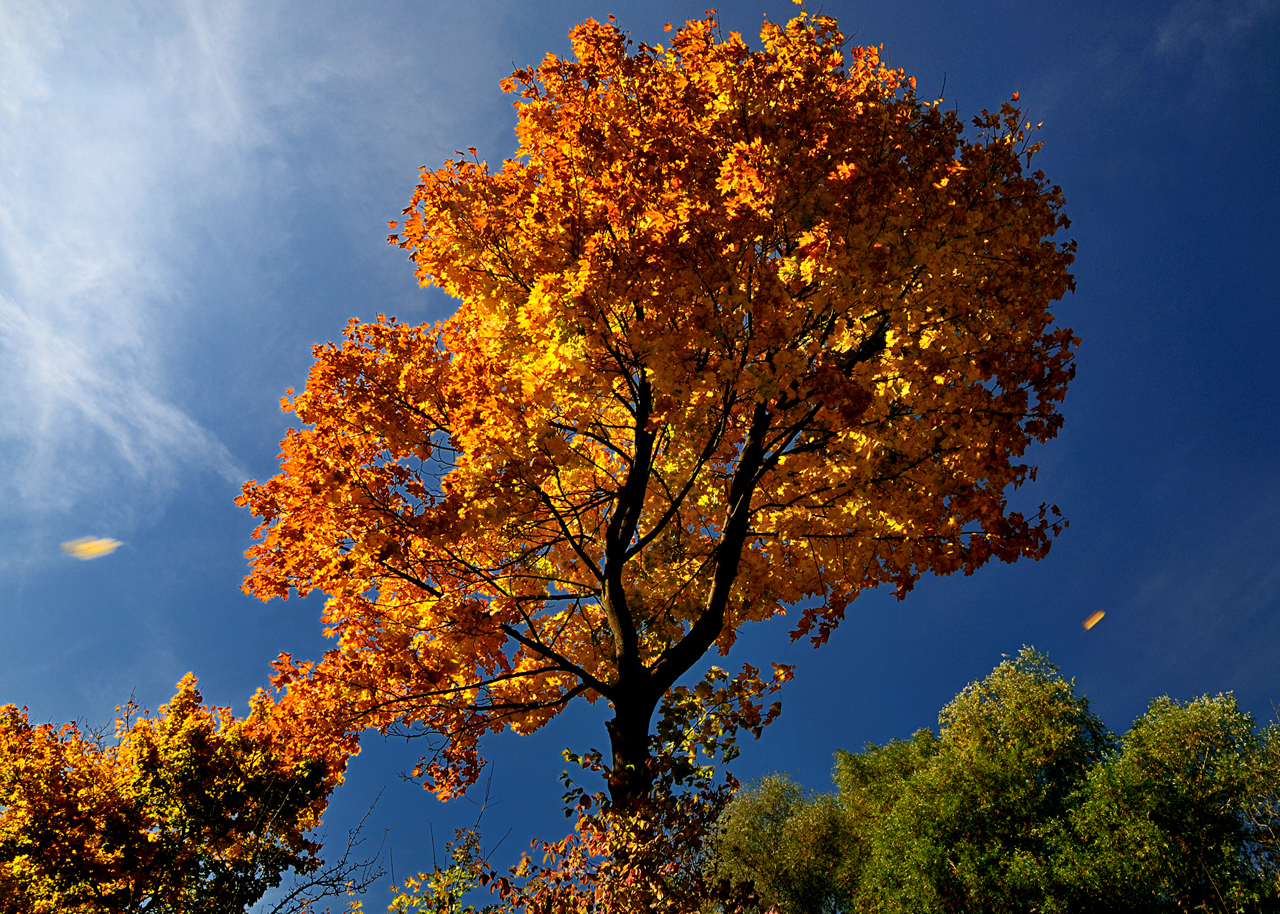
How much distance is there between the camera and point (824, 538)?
8.47m

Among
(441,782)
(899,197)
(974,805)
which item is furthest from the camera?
(974,805)

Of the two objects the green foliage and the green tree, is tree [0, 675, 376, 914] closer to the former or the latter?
the green foliage

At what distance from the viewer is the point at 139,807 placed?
18547mm

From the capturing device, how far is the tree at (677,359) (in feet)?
21.7

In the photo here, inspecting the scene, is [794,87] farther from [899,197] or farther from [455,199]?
[455,199]

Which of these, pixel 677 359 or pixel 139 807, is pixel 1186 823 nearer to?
pixel 677 359

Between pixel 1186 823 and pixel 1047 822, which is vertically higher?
pixel 1047 822

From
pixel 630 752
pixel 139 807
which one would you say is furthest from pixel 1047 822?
pixel 139 807

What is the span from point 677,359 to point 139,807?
22.4 meters

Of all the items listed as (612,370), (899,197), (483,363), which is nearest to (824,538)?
(612,370)

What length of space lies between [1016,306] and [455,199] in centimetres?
695

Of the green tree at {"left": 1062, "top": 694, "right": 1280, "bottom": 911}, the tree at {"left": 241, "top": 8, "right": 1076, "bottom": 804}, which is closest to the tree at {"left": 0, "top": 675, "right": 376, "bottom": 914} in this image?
the tree at {"left": 241, "top": 8, "right": 1076, "bottom": 804}

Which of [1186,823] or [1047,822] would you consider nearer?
[1186,823]

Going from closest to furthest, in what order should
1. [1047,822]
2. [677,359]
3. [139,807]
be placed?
[677,359]
[139,807]
[1047,822]
